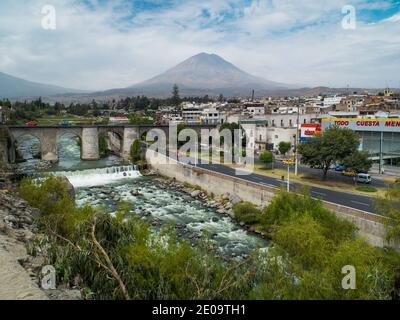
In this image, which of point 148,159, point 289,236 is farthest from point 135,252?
point 148,159

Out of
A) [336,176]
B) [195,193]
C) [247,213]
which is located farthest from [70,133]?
[336,176]

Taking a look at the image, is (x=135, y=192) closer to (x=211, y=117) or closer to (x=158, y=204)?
(x=158, y=204)

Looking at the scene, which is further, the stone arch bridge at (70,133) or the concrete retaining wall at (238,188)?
the stone arch bridge at (70,133)

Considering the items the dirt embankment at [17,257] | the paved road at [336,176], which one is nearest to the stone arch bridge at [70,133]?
the paved road at [336,176]

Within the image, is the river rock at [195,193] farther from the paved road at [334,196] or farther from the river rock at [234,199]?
the river rock at [234,199]

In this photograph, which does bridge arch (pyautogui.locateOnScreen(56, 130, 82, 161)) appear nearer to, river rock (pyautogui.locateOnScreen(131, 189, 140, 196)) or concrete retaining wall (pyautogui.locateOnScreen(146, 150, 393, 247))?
concrete retaining wall (pyautogui.locateOnScreen(146, 150, 393, 247))

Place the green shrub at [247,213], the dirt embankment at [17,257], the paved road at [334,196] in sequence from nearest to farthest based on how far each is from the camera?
the dirt embankment at [17,257]
the paved road at [334,196]
the green shrub at [247,213]

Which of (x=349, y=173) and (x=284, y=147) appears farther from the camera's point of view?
(x=284, y=147)
